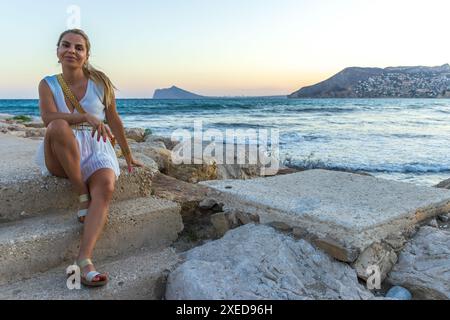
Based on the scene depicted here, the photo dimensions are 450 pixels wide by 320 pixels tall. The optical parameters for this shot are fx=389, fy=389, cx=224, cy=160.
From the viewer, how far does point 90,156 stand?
2.28 metres

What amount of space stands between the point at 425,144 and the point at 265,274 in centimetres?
937

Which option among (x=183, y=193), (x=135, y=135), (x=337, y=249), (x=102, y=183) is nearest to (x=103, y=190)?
(x=102, y=183)

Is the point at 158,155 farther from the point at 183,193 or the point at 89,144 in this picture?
the point at 89,144

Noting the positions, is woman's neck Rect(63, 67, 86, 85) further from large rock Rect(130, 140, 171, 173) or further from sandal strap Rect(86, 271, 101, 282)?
large rock Rect(130, 140, 171, 173)

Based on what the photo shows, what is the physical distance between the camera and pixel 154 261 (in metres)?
2.16

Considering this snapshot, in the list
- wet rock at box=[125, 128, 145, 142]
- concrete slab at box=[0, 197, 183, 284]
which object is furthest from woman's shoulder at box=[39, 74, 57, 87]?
wet rock at box=[125, 128, 145, 142]

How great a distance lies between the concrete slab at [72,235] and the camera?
1.95 metres

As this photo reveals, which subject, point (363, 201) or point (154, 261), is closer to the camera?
point (154, 261)

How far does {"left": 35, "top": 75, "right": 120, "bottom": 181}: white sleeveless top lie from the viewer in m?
2.25

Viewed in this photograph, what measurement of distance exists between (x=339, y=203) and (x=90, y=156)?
1.53 meters

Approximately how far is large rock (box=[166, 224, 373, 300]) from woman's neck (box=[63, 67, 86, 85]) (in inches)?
49.5
